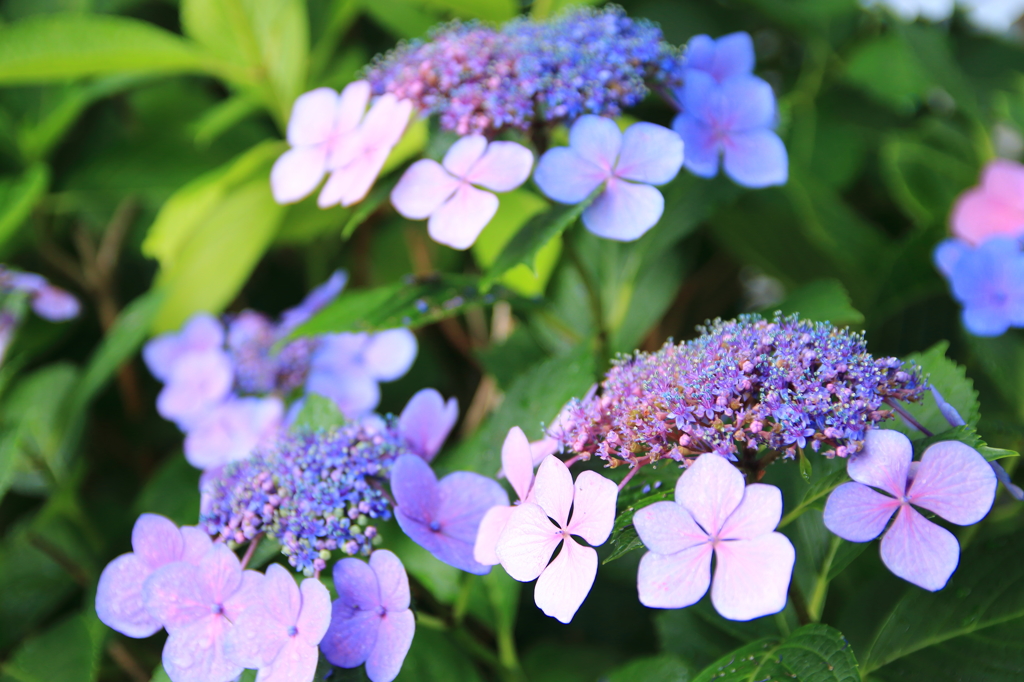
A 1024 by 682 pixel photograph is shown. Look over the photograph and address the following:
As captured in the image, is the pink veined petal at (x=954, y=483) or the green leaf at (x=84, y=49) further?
the green leaf at (x=84, y=49)

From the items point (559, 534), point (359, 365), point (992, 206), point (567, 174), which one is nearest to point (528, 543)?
point (559, 534)

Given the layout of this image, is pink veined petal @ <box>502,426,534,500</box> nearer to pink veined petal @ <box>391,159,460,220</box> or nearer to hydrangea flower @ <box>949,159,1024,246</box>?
pink veined petal @ <box>391,159,460,220</box>

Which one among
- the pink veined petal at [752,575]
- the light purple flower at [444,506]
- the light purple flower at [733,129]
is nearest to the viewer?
the pink veined petal at [752,575]

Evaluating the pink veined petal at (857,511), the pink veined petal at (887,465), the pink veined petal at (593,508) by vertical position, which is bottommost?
the pink veined petal at (593,508)

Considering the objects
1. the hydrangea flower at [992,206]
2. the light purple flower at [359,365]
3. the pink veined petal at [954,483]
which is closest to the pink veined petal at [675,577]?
the pink veined petal at [954,483]

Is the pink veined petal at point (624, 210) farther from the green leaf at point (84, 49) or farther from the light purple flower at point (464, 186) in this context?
the green leaf at point (84, 49)

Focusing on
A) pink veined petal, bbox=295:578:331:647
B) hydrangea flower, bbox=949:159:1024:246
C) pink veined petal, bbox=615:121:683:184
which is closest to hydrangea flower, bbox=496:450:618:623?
pink veined petal, bbox=295:578:331:647

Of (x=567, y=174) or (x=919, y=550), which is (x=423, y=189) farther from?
(x=919, y=550)

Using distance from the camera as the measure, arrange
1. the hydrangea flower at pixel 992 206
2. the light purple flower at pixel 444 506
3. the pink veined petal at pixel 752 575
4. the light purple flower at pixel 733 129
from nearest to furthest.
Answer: the pink veined petal at pixel 752 575 → the light purple flower at pixel 444 506 → the light purple flower at pixel 733 129 → the hydrangea flower at pixel 992 206
